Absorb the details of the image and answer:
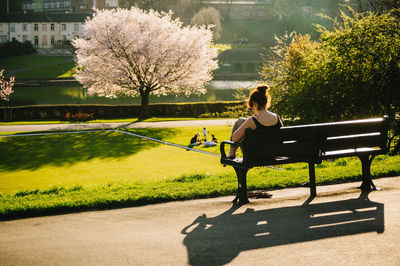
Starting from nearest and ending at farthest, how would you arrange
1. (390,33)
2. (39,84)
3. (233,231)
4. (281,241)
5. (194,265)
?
1. (194,265)
2. (281,241)
3. (233,231)
4. (390,33)
5. (39,84)

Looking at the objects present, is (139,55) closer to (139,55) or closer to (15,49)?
(139,55)

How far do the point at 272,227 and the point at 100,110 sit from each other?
33388 millimetres

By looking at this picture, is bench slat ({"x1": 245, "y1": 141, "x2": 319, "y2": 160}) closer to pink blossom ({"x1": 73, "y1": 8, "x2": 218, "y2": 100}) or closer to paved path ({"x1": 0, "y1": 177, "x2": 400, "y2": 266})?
paved path ({"x1": 0, "y1": 177, "x2": 400, "y2": 266})

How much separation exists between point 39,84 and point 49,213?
71630mm

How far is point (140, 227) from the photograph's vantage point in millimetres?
6297

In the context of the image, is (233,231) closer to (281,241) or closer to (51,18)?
(281,241)

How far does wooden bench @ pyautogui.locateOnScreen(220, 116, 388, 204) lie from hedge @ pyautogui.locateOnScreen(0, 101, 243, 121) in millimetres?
30182

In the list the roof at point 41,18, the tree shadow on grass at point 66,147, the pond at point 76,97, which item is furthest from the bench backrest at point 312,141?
the roof at point 41,18

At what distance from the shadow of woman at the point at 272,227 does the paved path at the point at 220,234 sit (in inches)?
0.5

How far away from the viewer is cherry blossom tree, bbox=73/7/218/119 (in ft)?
118

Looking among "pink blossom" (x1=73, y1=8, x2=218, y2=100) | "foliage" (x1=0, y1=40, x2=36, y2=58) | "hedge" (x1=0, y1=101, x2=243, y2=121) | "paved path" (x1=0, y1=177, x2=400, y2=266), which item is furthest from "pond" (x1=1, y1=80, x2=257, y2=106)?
"paved path" (x1=0, y1=177, x2=400, y2=266)

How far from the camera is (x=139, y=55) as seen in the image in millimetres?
36125

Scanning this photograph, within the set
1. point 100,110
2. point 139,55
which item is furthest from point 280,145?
point 100,110

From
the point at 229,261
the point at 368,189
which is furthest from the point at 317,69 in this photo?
the point at 229,261
